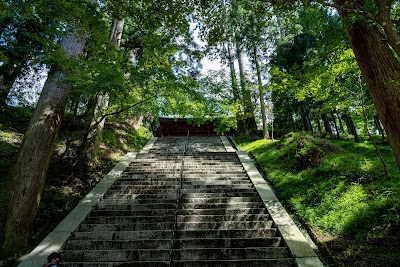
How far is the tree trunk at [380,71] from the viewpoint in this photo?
3.34 m

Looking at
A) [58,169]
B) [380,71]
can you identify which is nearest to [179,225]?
[380,71]

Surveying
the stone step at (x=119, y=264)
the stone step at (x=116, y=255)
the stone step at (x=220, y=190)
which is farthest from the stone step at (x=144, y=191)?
the stone step at (x=119, y=264)

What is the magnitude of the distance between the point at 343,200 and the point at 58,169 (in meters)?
8.58

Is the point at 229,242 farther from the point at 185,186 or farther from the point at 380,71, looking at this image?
the point at 380,71

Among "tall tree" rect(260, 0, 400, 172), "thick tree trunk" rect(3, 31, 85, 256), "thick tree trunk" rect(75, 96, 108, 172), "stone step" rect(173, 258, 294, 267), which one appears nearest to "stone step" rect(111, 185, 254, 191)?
"thick tree trunk" rect(75, 96, 108, 172)

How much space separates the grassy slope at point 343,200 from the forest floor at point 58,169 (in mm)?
5735

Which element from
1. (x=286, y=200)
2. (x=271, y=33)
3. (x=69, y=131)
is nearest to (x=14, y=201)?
(x=286, y=200)

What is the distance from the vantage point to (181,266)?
4.46 m

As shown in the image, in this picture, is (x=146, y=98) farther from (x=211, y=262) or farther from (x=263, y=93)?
(x=263, y=93)

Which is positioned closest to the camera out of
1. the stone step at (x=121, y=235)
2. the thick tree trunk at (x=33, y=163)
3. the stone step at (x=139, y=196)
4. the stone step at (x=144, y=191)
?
the thick tree trunk at (x=33, y=163)

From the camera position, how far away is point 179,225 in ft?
18.3

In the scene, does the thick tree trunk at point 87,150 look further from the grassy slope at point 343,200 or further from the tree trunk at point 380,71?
the tree trunk at point 380,71

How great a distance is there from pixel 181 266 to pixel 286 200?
3.55 metres

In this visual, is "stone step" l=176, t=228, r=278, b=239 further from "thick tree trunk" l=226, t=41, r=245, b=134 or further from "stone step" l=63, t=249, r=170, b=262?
"thick tree trunk" l=226, t=41, r=245, b=134
